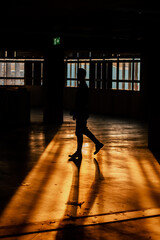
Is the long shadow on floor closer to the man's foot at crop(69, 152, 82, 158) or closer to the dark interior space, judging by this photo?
the dark interior space

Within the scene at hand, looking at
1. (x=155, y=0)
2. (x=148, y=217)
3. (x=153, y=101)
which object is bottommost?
(x=148, y=217)

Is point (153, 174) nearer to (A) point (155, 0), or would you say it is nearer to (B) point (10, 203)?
(B) point (10, 203)

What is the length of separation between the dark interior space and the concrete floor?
0.02m

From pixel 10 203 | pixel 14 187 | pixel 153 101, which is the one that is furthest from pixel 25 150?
pixel 10 203

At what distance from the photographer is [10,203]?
6.83 m

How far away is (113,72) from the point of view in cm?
2425

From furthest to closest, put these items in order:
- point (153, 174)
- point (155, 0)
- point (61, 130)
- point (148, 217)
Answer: point (61, 130) → point (155, 0) → point (153, 174) → point (148, 217)

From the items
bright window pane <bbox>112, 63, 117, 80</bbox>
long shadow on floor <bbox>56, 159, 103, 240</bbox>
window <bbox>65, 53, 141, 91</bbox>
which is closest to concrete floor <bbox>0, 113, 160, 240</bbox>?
long shadow on floor <bbox>56, 159, 103, 240</bbox>

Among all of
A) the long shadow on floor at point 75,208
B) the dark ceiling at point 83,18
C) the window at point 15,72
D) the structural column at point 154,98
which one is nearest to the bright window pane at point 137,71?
the dark ceiling at point 83,18

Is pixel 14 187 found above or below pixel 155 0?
below

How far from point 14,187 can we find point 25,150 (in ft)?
13.3

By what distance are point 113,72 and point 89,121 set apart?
4.75 metres

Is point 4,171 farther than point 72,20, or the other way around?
point 72,20

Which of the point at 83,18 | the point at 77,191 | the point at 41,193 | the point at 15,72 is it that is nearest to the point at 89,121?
the point at 83,18
